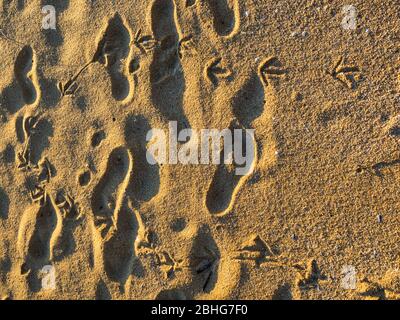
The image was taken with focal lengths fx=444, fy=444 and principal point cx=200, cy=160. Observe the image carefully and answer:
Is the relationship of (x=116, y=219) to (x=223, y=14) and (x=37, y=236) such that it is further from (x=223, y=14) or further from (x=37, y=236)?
(x=223, y=14)

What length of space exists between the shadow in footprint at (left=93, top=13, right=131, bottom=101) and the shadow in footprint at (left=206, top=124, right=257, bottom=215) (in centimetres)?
59

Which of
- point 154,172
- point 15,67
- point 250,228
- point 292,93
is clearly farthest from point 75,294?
point 292,93

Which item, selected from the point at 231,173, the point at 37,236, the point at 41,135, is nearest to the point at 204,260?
the point at 231,173

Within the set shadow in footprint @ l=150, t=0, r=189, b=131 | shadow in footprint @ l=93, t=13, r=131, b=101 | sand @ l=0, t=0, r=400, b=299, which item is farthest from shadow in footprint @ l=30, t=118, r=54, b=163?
shadow in footprint @ l=150, t=0, r=189, b=131

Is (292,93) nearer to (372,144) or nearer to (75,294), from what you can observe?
(372,144)

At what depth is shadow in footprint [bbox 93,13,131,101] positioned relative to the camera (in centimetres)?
219

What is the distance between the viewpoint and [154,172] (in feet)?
7.06

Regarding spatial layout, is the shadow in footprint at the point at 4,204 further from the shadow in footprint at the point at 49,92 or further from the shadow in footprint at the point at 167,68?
the shadow in footprint at the point at 167,68

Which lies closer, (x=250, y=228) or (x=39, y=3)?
(x=250, y=228)

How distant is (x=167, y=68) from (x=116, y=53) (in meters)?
0.27

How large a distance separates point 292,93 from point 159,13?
75 cm

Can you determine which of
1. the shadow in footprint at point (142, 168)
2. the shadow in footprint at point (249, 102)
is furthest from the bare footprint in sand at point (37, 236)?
the shadow in footprint at point (249, 102)

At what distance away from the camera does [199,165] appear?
212 cm

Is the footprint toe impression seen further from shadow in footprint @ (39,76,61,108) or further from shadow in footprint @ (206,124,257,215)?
shadow in footprint @ (39,76,61,108)
